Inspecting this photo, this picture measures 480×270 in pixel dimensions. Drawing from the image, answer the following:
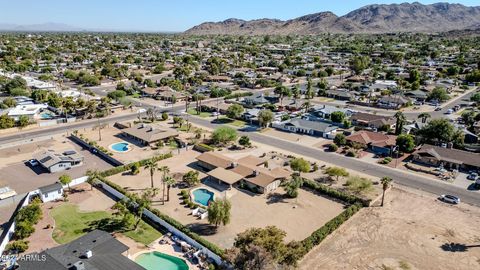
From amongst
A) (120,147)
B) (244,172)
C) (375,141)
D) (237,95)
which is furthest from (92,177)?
(237,95)

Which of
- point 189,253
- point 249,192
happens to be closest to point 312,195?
point 249,192

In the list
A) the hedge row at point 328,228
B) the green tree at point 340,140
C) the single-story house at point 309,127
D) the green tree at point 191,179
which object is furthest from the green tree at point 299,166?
the single-story house at point 309,127

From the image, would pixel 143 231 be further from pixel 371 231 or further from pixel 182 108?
pixel 182 108

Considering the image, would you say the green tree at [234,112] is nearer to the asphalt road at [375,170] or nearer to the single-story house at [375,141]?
the asphalt road at [375,170]

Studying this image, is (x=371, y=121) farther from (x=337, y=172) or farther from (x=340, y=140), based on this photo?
(x=337, y=172)

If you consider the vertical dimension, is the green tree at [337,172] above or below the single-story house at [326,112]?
below

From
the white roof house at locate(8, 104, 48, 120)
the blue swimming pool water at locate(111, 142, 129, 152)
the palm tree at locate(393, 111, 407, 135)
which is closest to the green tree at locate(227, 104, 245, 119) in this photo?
the blue swimming pool water at locate(111, 142, 129, 152)
